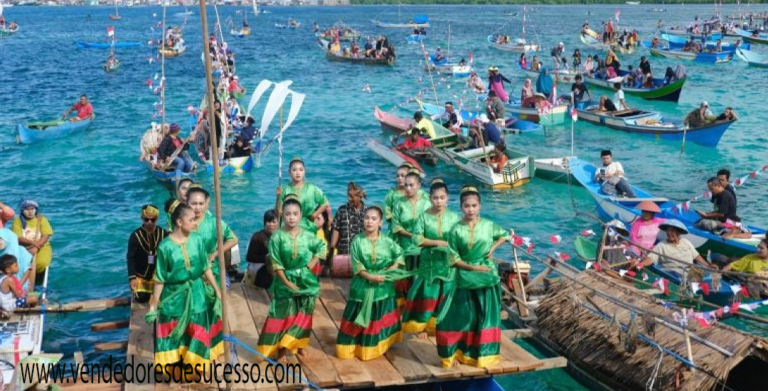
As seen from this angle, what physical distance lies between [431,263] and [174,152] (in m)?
14.1

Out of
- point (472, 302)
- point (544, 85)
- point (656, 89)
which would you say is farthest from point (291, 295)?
point (656, 89)

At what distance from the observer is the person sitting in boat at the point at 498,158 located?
22.4 m

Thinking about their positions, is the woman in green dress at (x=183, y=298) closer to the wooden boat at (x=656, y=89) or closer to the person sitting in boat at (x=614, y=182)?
the person sitting in boat at (x=614, y=182)

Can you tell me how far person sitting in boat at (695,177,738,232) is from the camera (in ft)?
52.4

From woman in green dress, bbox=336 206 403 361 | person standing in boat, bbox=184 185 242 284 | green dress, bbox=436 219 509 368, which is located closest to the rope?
woman in green dress, bbox=336 206 403 361

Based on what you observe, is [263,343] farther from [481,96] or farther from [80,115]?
[481,96]

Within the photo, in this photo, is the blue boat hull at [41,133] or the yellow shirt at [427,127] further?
the blue boat hull at [41,133]

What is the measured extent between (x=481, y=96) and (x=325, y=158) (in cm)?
1205

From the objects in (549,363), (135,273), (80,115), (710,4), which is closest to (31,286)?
(135,273)

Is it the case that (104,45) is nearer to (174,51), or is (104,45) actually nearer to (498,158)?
(174,51)

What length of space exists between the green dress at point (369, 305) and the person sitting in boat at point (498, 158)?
13366 mm

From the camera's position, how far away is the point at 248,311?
1060 centimetres

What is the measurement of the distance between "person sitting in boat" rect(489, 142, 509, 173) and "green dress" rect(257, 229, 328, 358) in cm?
1376

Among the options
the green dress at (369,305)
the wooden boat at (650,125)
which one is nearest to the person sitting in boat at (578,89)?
the wooden boat at (650,125)
